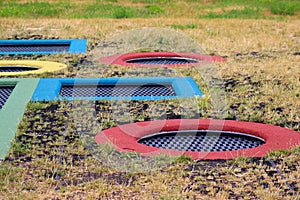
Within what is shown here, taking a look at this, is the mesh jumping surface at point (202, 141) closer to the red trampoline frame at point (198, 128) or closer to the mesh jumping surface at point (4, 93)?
the red trampoline frame at point (198, 128)

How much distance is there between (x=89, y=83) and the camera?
20.4 ft

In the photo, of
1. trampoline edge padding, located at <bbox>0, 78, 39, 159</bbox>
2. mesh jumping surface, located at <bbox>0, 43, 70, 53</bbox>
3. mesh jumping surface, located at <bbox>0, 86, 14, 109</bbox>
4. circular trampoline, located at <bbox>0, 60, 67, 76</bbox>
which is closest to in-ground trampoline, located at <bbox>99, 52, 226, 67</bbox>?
circular trampoline, located at <bbox>0, 60, 67, 76</bbox>

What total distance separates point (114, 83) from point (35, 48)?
2648 mm

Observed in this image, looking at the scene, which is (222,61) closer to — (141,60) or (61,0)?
(141,60)

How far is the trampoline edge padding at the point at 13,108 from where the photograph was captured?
4.47 meters

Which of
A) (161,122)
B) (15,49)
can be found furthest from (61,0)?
(161,122)

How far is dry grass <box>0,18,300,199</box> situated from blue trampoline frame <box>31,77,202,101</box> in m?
0.23

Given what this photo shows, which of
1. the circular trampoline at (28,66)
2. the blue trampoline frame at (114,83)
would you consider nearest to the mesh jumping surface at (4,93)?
the blue trampoline frame at (114,83)

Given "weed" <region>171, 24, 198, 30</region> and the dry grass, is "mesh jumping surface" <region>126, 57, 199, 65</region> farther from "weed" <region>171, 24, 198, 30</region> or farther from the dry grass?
"weed" <region>171, 24, 198, 30</region>

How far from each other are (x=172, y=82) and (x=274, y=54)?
2278 mm

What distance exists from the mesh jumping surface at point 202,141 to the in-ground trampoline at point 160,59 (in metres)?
2.68

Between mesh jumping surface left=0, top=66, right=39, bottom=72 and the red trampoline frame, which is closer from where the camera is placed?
the red trampoline frame

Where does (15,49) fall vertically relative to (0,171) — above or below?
above

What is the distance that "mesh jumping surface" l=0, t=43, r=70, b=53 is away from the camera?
8.28m
